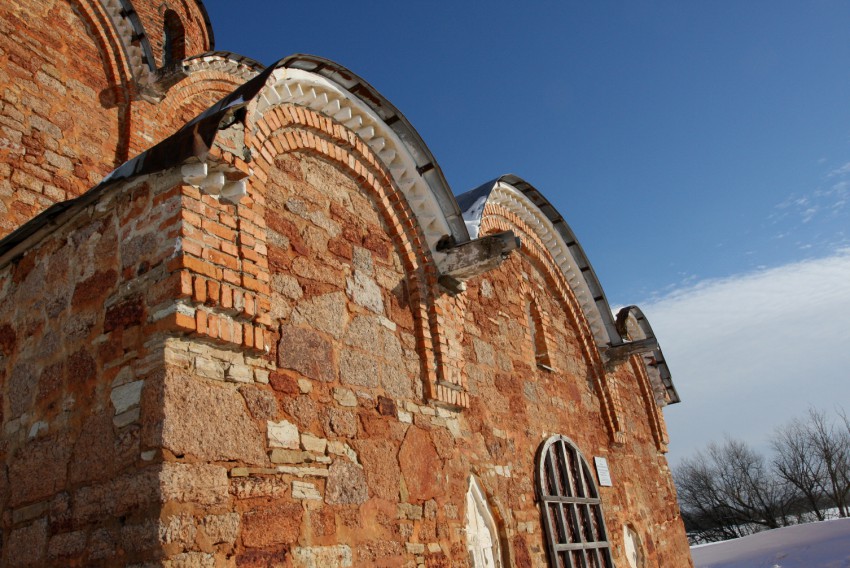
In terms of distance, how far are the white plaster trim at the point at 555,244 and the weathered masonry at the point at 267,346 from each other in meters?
0.12

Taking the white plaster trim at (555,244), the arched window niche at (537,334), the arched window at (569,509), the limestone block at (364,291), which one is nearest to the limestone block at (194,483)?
the limestone block at (364,291)

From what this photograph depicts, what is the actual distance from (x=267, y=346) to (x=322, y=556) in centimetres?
123

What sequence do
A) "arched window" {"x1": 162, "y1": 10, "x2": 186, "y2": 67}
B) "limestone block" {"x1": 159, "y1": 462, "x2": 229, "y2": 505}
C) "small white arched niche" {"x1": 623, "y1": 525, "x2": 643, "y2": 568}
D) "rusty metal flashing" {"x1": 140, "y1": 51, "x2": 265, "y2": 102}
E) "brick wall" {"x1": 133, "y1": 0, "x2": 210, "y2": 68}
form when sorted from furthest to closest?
"arched window" {"x1": 162, "y1": 10, "x2": 186, "y2": 67} < "brick wall" {"x1": 133, "y1": 0, "x2": 210, "y2": 68} < "rusty metal flashing" {"x1": 140, "y1": 51, "x2": 265, "y2": 102} < "small white arched niche" {"x1": 623, "y1": 525, "x2": 643, "y2": 568} < "limestone block" {"x1": 159, "y1": 462, "x2": 229, "y2": 505}

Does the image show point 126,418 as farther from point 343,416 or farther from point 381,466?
point 381,466

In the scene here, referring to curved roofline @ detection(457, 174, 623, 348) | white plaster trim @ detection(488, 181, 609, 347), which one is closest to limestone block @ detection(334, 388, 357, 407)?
curved roofline @ detection(457, 174, 623, 348)

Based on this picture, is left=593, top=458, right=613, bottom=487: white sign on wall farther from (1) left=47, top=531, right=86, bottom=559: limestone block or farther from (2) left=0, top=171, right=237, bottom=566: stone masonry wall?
(1) left=47, top=531, right=86, bottom=559: limestone block

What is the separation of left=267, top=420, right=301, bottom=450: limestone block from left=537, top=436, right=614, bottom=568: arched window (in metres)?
3.29

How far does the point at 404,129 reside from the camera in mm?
5785

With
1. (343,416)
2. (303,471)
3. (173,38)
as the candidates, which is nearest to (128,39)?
(173,38)

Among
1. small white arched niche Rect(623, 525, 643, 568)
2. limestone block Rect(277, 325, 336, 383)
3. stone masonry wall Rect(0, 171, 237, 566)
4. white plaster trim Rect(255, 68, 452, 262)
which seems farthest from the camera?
small white arched niche Rect(623, 525, 643, 568)

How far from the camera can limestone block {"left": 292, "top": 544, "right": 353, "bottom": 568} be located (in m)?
3.69

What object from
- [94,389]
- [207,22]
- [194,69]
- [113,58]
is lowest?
[94,389]

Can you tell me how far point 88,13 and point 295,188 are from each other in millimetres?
5436

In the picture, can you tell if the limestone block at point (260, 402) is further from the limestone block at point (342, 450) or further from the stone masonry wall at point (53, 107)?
the stone masonry wall at point (53, 107)
